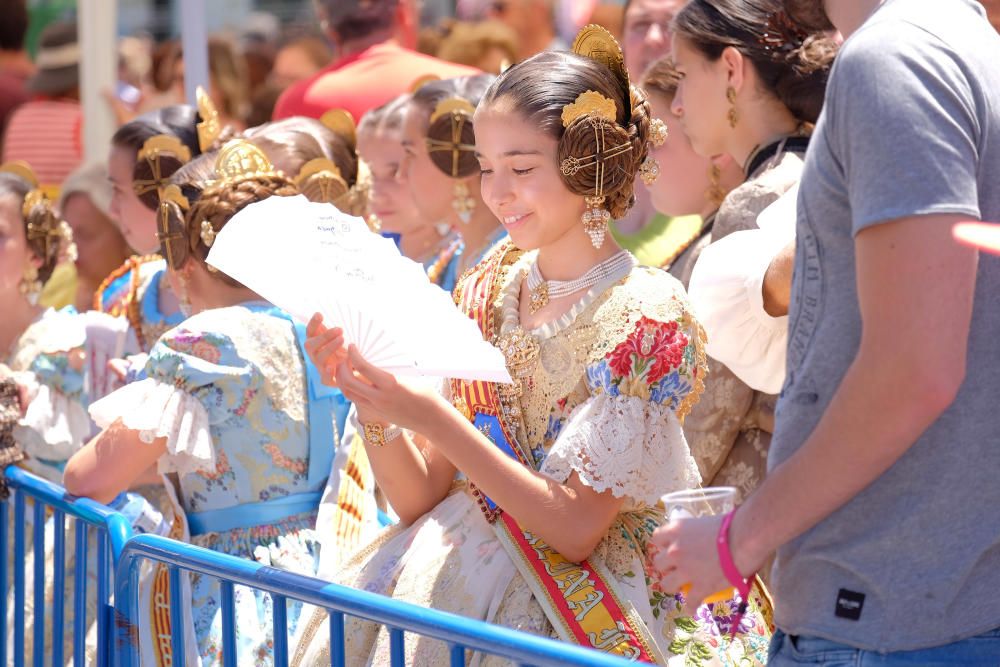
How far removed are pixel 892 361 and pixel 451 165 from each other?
2.58m

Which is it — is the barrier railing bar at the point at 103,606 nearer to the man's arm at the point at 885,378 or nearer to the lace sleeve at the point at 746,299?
the lace sleeve at the point at 746,299

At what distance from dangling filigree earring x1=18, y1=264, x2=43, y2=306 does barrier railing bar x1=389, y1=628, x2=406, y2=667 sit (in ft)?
8.32

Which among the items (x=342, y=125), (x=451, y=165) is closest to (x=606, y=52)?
(x=451, y=165)

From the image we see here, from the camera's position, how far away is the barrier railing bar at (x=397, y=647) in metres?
2.08

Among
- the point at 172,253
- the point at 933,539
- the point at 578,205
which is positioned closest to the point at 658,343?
the point at 578,205

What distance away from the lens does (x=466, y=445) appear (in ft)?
7.50

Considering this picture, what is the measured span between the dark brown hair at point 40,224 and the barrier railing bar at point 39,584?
3.43 feet

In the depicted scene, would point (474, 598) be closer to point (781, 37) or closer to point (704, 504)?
point (704, 504)

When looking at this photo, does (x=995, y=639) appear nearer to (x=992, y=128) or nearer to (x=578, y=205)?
(x=992, y=128)

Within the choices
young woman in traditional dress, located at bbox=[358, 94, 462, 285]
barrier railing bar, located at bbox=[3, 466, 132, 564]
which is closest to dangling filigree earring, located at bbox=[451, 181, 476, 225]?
young woman in traditional dress, located at bbox=[358, 94, 462, 285]

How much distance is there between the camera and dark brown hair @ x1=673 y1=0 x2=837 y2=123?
10.2 feet

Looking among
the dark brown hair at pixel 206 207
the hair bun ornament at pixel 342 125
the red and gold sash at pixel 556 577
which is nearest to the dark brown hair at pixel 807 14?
the red and gold sash at pixel 556 577

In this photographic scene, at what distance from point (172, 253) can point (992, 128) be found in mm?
2120

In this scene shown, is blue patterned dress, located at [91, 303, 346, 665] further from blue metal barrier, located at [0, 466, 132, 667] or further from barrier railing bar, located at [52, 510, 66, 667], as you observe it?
barrier railing bar, located at [52, 510, 66, 667]
